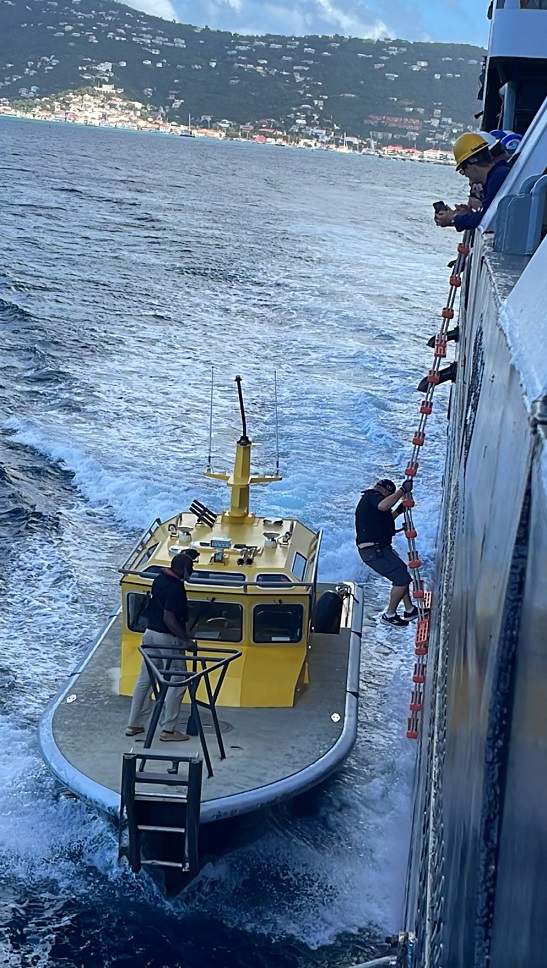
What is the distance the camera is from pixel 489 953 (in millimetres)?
1650

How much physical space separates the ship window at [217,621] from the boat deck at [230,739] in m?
0.71

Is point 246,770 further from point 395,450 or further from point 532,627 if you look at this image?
point 395,450

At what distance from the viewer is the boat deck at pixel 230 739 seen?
8.66 metres

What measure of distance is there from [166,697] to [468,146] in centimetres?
511

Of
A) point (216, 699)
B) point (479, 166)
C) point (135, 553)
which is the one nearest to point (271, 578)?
point (216, 699)

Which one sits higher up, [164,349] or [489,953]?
[489,953]

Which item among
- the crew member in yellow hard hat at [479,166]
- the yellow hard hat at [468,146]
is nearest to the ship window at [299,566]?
the crew member in yellow hard hat at [479,166]

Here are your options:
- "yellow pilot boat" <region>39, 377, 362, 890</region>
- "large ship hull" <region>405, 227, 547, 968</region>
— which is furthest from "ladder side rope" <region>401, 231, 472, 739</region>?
"large ship hull" <region>405, 227, 547, 968</region>

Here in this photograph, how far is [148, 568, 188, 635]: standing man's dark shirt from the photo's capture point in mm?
8414

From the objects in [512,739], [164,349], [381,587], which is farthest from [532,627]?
[164,349]

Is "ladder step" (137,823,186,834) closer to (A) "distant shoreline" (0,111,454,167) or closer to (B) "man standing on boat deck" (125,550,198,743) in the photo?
(B) "man standing on boat deck" (125,550,198,743)

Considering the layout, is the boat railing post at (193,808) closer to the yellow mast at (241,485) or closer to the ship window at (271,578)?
the ship window at (271,578)

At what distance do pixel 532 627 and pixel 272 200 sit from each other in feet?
237

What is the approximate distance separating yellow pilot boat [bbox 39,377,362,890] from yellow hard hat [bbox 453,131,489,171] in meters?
4.13
